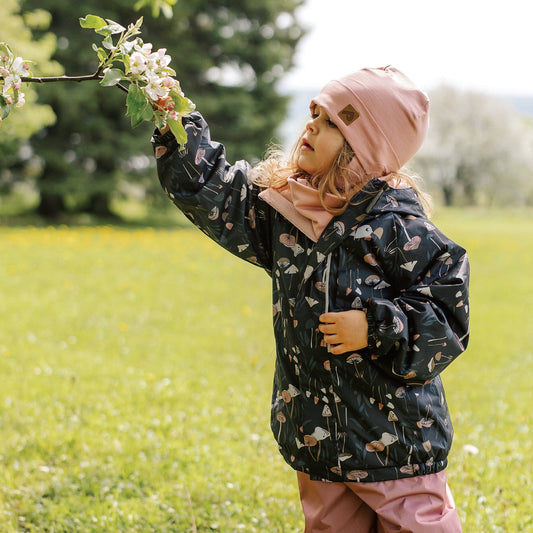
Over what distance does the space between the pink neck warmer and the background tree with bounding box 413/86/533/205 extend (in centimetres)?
3669

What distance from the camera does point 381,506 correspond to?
5.81 feet

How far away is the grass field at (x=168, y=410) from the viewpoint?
2.72m

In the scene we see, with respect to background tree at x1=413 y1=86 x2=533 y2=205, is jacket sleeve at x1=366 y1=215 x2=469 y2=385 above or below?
above

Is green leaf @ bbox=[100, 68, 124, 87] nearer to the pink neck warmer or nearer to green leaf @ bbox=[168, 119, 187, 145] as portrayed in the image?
green leaf @ bbox=[168, 119, 187, 145]

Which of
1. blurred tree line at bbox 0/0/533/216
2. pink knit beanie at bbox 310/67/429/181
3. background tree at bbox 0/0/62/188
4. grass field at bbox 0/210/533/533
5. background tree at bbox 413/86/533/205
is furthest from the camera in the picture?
background tree at bbox 413/86/533/205

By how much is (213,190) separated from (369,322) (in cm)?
59

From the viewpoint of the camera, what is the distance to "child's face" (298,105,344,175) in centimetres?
181

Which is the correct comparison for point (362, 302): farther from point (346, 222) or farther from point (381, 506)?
point (381, 506)

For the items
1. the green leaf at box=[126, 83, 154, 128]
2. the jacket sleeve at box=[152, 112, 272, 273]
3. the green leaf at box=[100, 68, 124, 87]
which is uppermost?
the green leaf at box=[100, 68, 124, 87]

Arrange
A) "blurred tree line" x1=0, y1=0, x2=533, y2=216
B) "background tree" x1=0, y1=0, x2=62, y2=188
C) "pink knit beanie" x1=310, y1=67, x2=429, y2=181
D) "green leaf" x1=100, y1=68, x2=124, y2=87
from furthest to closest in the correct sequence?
"blurred tree line" x1=0, y1=0, x2=533, y2=216
"background tree" x1=0, y1=0, x2=62, y2=188
"pink knit beanie" x1=310, y1=67, x2=429, y2=181
"green leaf" x1=100, y1=68, x2=124, y2=87

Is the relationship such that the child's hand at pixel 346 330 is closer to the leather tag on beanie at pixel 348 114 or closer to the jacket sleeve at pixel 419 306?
the jacket sleeve at pixel 419 306

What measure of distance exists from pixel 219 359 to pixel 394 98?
3358 mm

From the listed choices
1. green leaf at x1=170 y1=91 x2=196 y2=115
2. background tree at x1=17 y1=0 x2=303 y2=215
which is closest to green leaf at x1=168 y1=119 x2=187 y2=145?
green leaf at x1=170 y1=91 x2=196 y2=115

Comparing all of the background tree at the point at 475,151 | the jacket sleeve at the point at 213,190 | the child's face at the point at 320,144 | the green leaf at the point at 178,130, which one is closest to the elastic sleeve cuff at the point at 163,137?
the jacket sleeve at the point at 213,190
